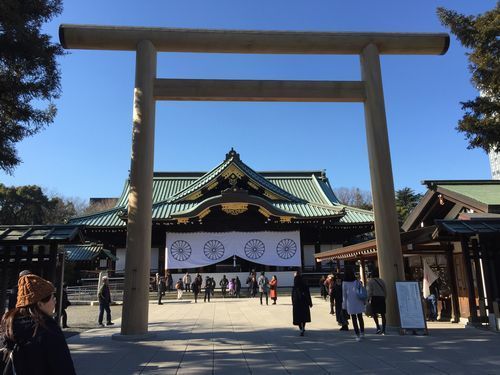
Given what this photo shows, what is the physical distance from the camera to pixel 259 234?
78.2ft

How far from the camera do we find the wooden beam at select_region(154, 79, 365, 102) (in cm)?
1016

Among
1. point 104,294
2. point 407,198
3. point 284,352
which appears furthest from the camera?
point 407,198

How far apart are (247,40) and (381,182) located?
5012 mm

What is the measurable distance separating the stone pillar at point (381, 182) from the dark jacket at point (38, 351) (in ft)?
27.4

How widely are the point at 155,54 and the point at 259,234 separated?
15197 mm

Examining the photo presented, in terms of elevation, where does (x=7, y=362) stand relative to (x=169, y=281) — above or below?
below

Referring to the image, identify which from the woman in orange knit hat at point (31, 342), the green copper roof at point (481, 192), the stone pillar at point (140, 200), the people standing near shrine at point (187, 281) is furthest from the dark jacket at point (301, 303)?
the people standing near shrine at point (187, 281)

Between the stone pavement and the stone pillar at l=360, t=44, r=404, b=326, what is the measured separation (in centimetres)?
144

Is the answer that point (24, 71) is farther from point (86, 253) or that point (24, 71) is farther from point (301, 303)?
point (86, 253)

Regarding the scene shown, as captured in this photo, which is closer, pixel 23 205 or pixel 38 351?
pixel 38 351

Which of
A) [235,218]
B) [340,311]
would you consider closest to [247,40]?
[340,311]

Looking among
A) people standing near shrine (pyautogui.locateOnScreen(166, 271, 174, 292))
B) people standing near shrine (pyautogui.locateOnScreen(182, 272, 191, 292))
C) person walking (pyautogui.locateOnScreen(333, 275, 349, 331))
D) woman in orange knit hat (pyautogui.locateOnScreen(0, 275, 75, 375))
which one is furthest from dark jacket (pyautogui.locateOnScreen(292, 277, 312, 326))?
people standing near shrine (pyautogui.locateOnScreen(166, 271, 174, 292))

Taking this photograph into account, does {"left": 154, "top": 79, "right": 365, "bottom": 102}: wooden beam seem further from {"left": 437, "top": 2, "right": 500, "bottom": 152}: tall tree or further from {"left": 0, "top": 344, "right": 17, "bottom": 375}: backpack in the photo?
{"left": 0, "top": 344, "right": 17, "bottom": 375}: backpack

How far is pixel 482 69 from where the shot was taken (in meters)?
9.77
